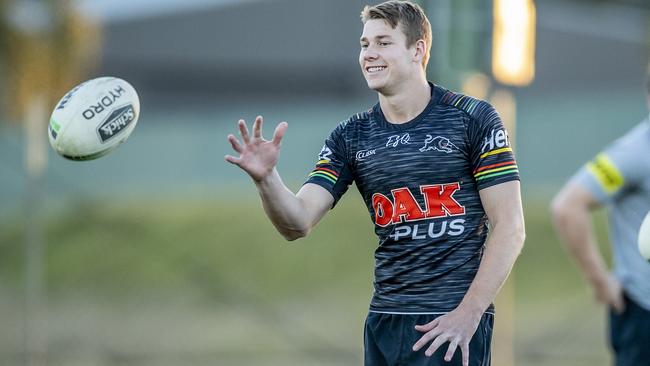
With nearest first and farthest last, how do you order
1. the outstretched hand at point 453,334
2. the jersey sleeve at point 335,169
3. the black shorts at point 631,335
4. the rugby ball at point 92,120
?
1. the outstretched hand at point 453,334
2. the jersey sleeve at point 335,169
3. the rugby ball at point 92,120
4. the black shorts at point 631,335

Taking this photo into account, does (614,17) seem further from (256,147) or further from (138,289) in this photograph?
(256,147)

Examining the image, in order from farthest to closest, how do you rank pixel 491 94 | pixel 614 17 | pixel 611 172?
pixel 614 17 → pixel 491 94 → pixel 611 172

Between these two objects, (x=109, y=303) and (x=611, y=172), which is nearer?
(x=611, y=172)

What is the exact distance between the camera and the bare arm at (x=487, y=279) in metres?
4.06

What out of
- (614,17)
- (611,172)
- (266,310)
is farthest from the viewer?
(614,17)

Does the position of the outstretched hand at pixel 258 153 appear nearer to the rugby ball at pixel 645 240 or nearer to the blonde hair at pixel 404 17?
the blonde hair at pixel 404 17

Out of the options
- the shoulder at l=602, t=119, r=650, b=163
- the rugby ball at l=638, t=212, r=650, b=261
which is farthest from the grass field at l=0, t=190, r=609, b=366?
the rugby ball at l=638, t=212, r=650, b=261

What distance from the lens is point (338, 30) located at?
19.8 meters

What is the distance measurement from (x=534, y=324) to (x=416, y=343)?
7.25m

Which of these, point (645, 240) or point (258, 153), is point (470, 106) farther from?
point (645, 240)

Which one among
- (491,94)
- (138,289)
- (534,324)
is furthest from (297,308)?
(491,94)

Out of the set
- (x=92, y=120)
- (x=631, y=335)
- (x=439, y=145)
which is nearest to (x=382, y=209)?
(x=439, y=145)

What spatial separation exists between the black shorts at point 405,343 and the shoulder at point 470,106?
0.80 m

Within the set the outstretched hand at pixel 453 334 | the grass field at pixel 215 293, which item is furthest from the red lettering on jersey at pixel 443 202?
the grass field at pixel 215 293
